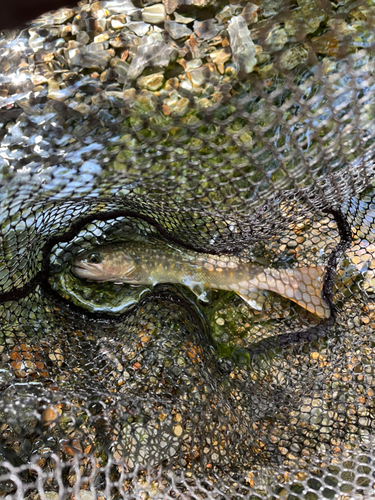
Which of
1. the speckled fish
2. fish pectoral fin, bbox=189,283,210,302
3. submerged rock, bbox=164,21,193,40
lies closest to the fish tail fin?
the speckled fish

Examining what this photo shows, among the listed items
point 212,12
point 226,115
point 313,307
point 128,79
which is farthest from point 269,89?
point 313,307

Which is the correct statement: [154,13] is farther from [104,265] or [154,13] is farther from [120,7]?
[104,265]

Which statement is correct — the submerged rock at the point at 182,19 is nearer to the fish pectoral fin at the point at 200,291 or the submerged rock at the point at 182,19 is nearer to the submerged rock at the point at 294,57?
the submerged rock at the point at 294,57

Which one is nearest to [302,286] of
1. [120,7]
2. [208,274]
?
[208,274]

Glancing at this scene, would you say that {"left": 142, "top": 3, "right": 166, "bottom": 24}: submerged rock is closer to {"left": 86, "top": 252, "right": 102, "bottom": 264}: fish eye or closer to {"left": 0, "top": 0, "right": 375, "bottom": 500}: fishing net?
{"left": 0, "top": 0, "right": 375, "bottom": 500}: fishing net

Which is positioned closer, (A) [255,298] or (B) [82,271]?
(B) [82,271]

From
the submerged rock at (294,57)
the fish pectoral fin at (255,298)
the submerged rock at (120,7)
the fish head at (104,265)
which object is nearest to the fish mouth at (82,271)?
the fish head at (104,265)

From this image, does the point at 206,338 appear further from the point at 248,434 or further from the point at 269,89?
the point at 269,89
